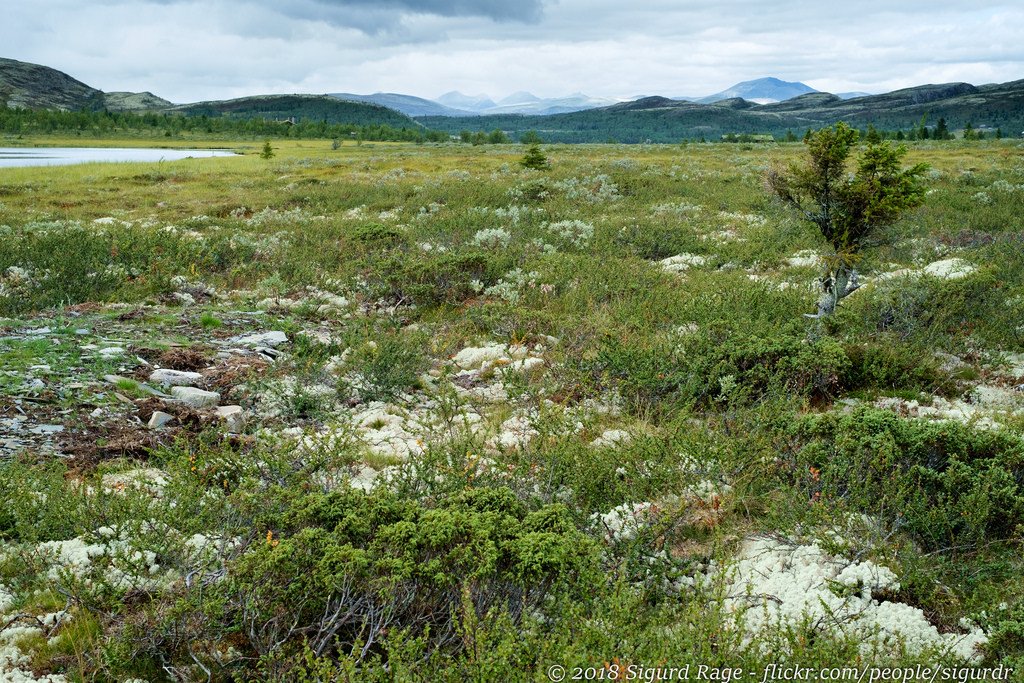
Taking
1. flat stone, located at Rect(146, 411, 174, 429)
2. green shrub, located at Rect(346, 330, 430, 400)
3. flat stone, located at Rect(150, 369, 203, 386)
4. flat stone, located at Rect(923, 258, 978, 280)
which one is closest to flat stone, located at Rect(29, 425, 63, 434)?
flat stone, located at Rect(146, 411, 174, 429)

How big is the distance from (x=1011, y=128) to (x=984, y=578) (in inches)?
9690

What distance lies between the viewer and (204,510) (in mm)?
4391

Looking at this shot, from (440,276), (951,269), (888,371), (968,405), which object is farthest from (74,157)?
(968,405)

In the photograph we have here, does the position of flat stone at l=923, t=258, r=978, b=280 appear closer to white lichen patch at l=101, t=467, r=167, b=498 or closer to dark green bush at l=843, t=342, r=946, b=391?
dark green bush at l=843, t=342, r=946, b=391

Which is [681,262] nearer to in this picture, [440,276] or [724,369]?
[440,276]

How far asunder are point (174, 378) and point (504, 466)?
4890 mm

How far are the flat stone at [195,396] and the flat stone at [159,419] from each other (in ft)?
1.77

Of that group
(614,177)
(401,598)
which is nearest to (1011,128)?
(614,177)

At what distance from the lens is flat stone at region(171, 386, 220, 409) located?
7340 mm

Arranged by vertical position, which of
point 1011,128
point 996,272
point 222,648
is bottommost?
point 222,648

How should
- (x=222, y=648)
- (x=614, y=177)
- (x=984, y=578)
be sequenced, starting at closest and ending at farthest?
(x=222, y=648), (x=984, y=578), (x=614, y=177)

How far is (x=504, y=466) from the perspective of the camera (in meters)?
5.14

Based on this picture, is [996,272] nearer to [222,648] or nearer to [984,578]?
[984,578]

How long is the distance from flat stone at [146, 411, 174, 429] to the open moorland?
40 mm
